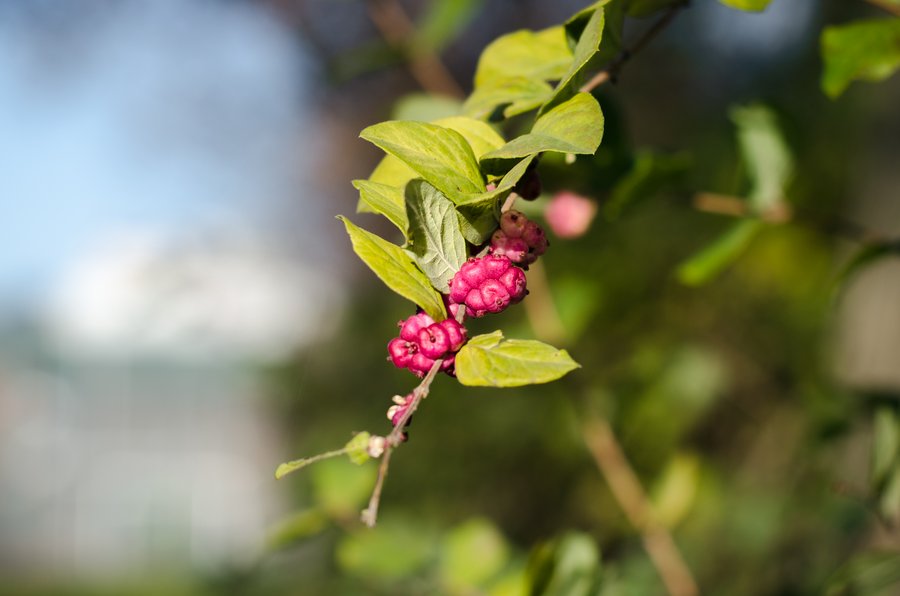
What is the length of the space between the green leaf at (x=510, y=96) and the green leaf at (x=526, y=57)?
13mm

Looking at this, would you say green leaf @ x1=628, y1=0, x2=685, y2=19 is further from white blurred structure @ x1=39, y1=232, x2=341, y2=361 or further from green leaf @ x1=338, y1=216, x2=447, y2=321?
white blurred structure @ x1=39, y1=232, x2=341, y2=361

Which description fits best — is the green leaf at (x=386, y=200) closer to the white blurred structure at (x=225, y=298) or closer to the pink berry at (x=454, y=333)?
the pink berry at (x=454, y=333)

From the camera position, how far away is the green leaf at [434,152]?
498 millimetres

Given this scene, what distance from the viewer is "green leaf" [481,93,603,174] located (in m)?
0.48

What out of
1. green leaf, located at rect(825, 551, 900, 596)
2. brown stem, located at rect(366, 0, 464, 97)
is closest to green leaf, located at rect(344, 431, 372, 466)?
green leaf, located at rect(825, 551, 900, 596)

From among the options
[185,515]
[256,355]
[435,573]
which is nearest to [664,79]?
[256,355]

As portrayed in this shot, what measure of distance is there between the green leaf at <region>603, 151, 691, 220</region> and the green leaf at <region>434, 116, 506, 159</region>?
1.10 feet

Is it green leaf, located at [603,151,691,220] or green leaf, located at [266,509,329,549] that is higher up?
green leaf, located at [603,151,691,220]

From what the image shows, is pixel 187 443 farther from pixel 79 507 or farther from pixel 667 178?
pixel 667 178

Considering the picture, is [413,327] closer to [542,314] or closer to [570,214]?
[570,214]

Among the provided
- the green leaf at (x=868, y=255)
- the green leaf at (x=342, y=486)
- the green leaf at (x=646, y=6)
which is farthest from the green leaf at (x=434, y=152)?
the green leaf at (x=342, y=486)

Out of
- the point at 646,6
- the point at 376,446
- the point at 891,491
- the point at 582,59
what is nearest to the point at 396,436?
the point at 376,446

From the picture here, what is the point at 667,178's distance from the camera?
94 centimetres

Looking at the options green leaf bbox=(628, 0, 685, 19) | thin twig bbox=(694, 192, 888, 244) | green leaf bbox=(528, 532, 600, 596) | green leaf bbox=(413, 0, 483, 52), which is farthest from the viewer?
green leaf bbox=(413, 0, 483, 52)
